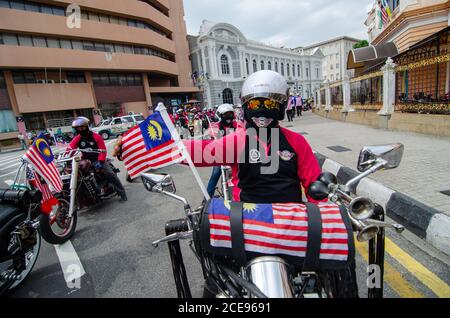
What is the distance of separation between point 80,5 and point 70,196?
31985 millimetres

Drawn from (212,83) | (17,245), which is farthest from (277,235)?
(212,83)

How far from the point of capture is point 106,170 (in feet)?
15.1

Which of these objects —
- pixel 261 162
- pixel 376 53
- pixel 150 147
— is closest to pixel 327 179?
pixel 261 162

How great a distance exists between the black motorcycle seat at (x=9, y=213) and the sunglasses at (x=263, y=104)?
253 cm

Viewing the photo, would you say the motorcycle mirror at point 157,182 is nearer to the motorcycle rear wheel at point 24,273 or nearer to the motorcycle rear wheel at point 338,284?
the motorcycle rear wheel at point 338,284

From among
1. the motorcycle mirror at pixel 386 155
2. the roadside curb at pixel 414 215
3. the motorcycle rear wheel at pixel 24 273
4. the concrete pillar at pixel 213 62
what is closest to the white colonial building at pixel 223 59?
the concrete pillar at pixel 213 62

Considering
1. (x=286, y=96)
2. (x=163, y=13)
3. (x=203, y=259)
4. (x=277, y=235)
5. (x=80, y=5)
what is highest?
(x=163, y=13)

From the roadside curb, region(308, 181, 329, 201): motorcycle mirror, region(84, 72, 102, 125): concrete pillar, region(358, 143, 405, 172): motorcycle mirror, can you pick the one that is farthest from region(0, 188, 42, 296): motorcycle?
region(84, 72, 102, 125): concrete pillar

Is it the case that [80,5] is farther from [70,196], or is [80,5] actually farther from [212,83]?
[70,196]

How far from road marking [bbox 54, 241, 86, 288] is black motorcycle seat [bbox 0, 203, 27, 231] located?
A: 0.71 m

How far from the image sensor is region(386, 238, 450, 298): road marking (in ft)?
6.45

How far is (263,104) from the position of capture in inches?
70.3

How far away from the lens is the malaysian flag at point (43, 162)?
2.90 m

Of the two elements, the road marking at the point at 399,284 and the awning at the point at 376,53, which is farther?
the awning at the point at 376,53
